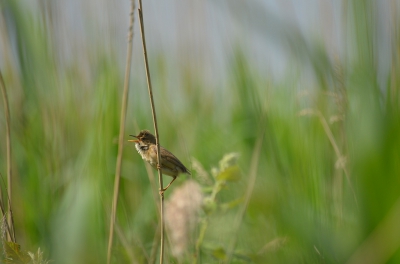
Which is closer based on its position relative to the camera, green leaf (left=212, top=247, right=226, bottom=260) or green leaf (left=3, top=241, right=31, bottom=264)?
green leaf (left=3, top=241, right=31, bottom=264)

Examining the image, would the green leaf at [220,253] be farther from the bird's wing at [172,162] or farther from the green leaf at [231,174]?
the bird's wing at [172,162]

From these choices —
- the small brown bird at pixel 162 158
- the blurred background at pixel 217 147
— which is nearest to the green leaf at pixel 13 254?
the blurred background at pixel 217 147

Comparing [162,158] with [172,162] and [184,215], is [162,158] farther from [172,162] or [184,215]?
[184,215]

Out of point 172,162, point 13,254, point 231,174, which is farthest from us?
point 172,162

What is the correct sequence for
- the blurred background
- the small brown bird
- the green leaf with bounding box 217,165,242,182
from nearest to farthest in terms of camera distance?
the blurred background < the green leaf with bounding box 217,165,242,182 < the small brown bird

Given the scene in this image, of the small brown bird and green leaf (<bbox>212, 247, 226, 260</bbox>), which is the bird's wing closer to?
the small brown bird

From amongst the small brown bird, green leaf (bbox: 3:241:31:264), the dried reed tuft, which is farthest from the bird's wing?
green leaf (bbox: 3:241:31:264)

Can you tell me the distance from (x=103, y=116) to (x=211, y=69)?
166 centimetres

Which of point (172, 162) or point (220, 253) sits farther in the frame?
point (172, 162)

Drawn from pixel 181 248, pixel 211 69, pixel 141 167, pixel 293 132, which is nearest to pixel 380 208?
pixel 293 132

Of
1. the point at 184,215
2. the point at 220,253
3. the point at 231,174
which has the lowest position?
the point at 220,253

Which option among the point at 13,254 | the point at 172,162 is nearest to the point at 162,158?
the point at 172,162

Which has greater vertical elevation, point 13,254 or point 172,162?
point 13,254

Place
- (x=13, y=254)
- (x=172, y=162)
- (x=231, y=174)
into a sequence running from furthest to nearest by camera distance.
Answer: (x=172, y=162) → (x=231, y=174) → (x=13, y=254)
